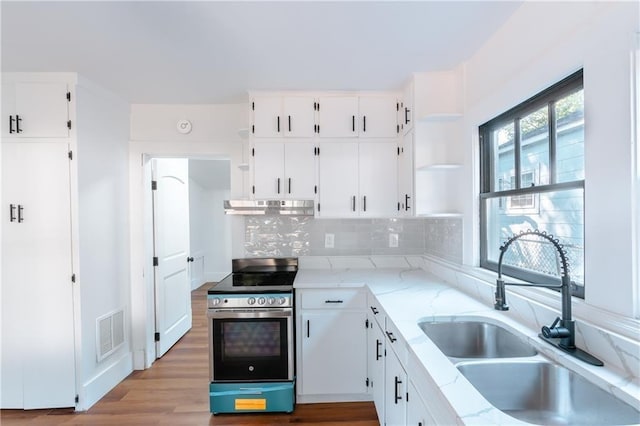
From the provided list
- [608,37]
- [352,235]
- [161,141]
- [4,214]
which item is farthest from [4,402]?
[608,37]

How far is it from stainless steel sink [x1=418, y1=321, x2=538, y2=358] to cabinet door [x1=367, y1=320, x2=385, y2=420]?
1.22 ft

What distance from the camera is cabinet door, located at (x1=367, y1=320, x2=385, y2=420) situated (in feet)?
6.09

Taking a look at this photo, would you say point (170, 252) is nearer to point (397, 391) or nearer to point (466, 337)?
point (397, 391)

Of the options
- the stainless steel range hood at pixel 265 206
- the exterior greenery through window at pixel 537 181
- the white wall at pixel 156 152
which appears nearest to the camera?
the exterior greenery through window at pixel 537 181

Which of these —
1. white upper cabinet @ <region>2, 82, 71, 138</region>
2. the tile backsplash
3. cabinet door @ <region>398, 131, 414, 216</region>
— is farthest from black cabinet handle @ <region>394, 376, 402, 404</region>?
white upper cabinet @ <region>2, 82, 71, 138</region>

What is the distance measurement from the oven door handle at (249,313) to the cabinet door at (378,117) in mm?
1581

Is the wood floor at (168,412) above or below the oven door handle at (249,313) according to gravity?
below

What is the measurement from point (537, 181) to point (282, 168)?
69.7 inches

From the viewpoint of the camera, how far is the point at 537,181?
5.23ft

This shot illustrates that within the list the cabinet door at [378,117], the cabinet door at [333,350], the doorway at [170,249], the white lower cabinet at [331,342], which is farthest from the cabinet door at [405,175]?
the doorway at [170,249]

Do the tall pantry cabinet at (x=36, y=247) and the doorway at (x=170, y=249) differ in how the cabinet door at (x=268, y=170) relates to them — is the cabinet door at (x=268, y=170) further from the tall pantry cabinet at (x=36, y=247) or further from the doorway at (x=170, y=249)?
the tall pantry cabinet at (x=36, y=247)

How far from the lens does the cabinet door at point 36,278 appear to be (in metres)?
2.19

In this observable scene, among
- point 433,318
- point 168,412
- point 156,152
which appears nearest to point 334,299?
point 433,318

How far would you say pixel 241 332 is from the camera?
2.17 metres
